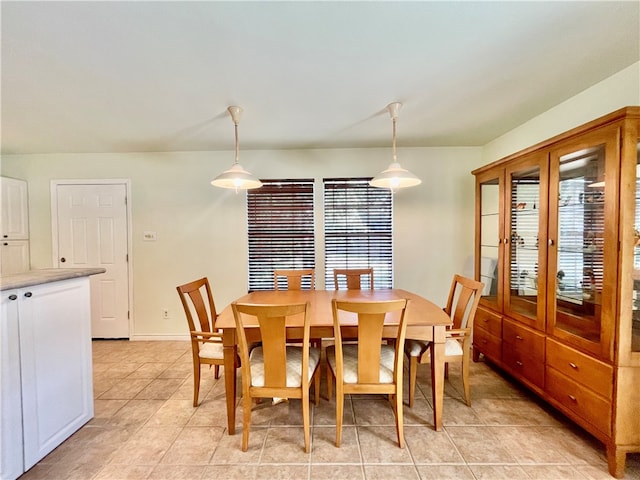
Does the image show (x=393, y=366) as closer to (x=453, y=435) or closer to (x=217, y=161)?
(x=453, y=435)

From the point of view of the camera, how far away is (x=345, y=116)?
246cm

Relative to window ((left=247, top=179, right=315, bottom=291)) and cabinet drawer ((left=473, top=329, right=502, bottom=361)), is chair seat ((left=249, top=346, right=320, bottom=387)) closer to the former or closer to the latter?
window ((left=247, top=179, right=315, bottom=291))

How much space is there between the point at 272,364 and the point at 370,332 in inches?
24.5

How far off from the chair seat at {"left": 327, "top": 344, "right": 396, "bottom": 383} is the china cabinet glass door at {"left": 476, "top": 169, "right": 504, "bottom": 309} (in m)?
1.29

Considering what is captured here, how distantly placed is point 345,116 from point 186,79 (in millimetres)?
1290

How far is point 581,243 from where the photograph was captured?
1836mm

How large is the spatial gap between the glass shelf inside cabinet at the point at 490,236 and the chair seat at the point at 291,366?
183 centimetres

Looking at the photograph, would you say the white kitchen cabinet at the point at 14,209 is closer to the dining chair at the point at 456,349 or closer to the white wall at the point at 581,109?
the dining chair at the point at 456,349

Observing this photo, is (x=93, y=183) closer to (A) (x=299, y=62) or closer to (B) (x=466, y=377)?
(A) (x=299, y=62)

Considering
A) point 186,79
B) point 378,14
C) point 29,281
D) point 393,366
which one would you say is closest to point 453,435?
point 393,366

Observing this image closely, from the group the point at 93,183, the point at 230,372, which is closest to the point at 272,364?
the point at 230,372

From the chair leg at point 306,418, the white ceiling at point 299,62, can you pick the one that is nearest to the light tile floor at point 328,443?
the chair leg at point 306,418

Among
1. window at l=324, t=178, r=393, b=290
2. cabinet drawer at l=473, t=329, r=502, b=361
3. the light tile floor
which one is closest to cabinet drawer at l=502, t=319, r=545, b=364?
cabinet drawer at l=473, t=329, r=502, b=361

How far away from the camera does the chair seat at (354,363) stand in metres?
1.73
